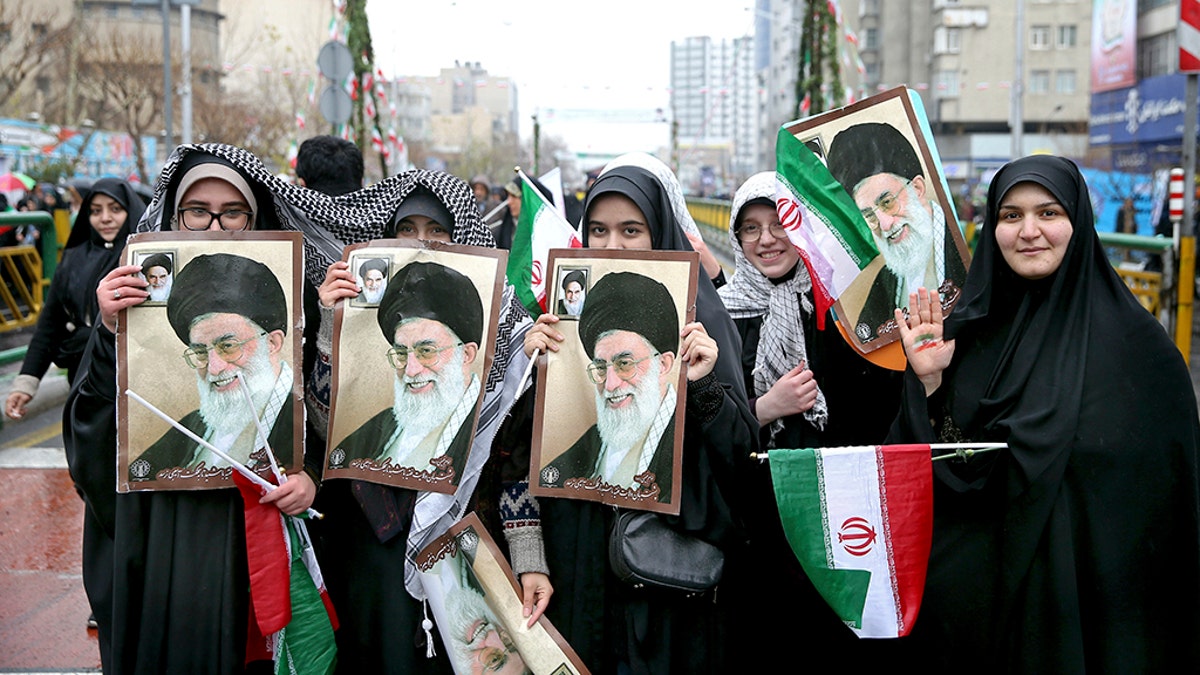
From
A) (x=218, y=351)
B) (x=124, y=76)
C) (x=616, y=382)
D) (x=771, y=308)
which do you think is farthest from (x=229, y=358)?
(x=124, y=76)

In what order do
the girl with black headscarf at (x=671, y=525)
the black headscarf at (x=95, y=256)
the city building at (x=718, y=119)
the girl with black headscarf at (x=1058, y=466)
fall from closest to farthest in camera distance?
the girl with black headscarf at (x=1058, y=466), the girl with black headscarf at (x=671, y=525), the black headscarf at (x=95, y=256), the city building at (x=718, y=119)

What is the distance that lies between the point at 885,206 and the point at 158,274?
2.08m

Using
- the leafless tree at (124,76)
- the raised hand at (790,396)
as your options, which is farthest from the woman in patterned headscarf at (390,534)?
the leafless tree at (124,76)

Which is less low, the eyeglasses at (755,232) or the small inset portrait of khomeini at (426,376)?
the eyeglasses at (755,232)

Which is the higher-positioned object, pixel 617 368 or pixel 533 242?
pixel 533 242

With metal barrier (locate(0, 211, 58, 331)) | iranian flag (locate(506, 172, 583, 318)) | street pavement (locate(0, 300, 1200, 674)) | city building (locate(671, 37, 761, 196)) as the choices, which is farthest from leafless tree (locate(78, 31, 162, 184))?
iranian flag (locate(506, 172, 583, 318))

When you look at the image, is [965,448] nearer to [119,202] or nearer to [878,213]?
[878,213]

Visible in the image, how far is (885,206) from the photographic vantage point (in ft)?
10.9

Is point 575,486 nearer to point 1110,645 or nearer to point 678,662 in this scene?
point 678,662

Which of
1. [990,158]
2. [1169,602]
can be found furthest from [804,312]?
[990,158]

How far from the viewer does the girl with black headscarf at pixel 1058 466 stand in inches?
107

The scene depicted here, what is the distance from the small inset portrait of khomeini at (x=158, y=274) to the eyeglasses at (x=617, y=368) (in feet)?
3.69

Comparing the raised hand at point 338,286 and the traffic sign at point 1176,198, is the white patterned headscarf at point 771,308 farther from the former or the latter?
the traffic sign at point 1176,198

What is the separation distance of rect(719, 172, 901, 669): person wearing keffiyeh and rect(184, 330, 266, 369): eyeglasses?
4.87ft
